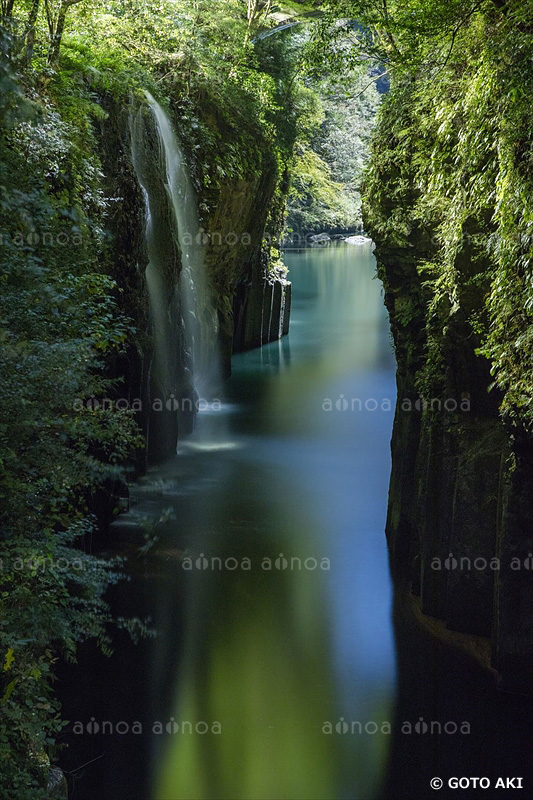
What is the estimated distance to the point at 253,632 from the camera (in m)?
11.1

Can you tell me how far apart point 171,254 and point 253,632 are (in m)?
8.49

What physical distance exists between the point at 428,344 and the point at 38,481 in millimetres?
5866

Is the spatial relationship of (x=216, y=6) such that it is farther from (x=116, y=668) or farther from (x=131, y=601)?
(x=116, y=668)

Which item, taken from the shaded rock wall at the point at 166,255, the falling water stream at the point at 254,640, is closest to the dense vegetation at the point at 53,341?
the shaded rock wall at the point at 166,255

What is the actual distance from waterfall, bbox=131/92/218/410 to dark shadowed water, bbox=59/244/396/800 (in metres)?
2.22

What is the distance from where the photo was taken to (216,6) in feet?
69.3

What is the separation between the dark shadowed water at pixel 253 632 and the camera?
849 cm

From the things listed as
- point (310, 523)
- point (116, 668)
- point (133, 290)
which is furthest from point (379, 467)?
point (116, 668)

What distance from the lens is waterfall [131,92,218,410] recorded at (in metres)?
15.9

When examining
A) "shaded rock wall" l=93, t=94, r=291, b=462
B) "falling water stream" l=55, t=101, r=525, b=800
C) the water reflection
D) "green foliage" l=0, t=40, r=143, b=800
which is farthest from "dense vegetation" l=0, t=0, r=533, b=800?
the water reflection
